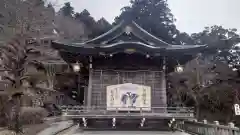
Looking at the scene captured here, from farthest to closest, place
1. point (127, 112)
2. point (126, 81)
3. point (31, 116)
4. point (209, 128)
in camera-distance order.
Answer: point (31, 116) < point (126, 81) < point (127, 112) < point (209, 128)

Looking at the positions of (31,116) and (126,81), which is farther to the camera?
(31,116)

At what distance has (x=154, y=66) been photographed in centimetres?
1411

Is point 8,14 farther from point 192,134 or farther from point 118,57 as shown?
point 192,134

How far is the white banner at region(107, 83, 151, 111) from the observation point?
12914 mm

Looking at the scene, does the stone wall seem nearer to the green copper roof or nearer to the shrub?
the green copper roof

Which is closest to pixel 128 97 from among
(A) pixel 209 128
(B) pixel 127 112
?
(B) pixel 127 112

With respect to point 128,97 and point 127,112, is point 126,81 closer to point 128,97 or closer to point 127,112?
point 128,97

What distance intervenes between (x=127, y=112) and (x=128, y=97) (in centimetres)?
77

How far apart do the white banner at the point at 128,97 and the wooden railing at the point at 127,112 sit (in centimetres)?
17

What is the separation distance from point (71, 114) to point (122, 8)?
122 feet

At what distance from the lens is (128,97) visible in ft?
42.5

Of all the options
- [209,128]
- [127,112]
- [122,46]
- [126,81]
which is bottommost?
[209,128]

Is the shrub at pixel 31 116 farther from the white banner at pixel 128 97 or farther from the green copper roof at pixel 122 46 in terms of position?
the white banner at pixel 128 97

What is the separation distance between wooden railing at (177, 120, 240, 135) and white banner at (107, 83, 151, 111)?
9.56 ft
